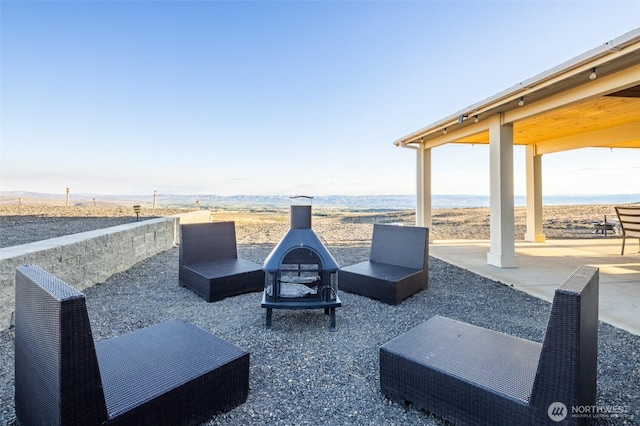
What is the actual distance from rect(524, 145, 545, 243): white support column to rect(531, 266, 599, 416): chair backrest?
765 cm

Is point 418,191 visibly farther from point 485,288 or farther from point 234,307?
point 234,307

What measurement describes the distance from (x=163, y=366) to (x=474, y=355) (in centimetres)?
172

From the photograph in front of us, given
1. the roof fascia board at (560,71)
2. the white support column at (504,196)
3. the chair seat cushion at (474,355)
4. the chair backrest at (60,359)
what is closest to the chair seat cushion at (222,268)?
the chair backrest at (60,359)

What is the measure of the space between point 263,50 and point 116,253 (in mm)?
9431

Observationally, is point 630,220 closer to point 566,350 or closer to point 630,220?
point 630,220

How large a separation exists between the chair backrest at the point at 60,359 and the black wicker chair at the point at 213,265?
7.26ft

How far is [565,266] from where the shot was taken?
5.07 meters

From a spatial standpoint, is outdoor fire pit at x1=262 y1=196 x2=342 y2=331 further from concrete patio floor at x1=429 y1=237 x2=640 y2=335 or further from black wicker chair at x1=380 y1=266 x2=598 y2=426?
concrete patio floor at x1=429 y1=237 x2=640 y2=335

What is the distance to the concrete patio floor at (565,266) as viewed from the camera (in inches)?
130

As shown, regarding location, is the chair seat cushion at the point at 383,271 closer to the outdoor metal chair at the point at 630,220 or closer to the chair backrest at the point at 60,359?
the chair backrest at the point at 60,359

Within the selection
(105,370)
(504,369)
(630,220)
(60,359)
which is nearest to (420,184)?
(630,220)

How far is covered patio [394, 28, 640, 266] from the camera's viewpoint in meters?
3.40

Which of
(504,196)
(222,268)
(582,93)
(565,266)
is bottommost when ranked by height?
(565,266)

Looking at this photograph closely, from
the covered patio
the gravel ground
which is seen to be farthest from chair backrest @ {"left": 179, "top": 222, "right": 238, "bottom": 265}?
the covered patio
